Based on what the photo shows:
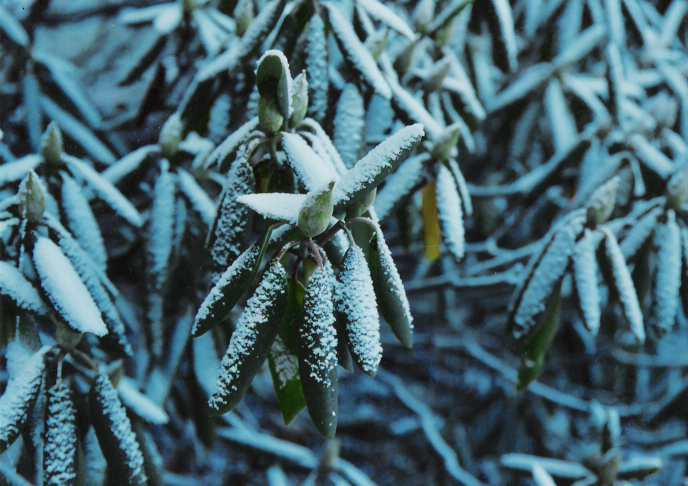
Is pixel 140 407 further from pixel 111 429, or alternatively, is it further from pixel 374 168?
pixel 374 168

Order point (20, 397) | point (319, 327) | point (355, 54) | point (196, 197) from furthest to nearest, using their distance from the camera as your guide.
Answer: point (196, 197) < point (355, 54) < point (20, 397) < point (319, 327)

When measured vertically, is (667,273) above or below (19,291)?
below

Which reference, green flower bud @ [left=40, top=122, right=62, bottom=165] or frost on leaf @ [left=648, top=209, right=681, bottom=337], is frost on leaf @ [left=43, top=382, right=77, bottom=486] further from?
frost on leaf @ [left=648, top=209, right=681, bottom=337]

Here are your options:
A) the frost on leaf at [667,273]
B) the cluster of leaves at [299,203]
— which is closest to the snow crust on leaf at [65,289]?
the cluster of leaves at [299,203]

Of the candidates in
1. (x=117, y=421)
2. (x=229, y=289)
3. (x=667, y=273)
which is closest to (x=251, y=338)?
(x=229, y=289)

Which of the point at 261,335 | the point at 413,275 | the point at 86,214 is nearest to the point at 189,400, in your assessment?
the point at 86,214

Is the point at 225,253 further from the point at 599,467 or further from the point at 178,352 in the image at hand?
the point at 599,467
